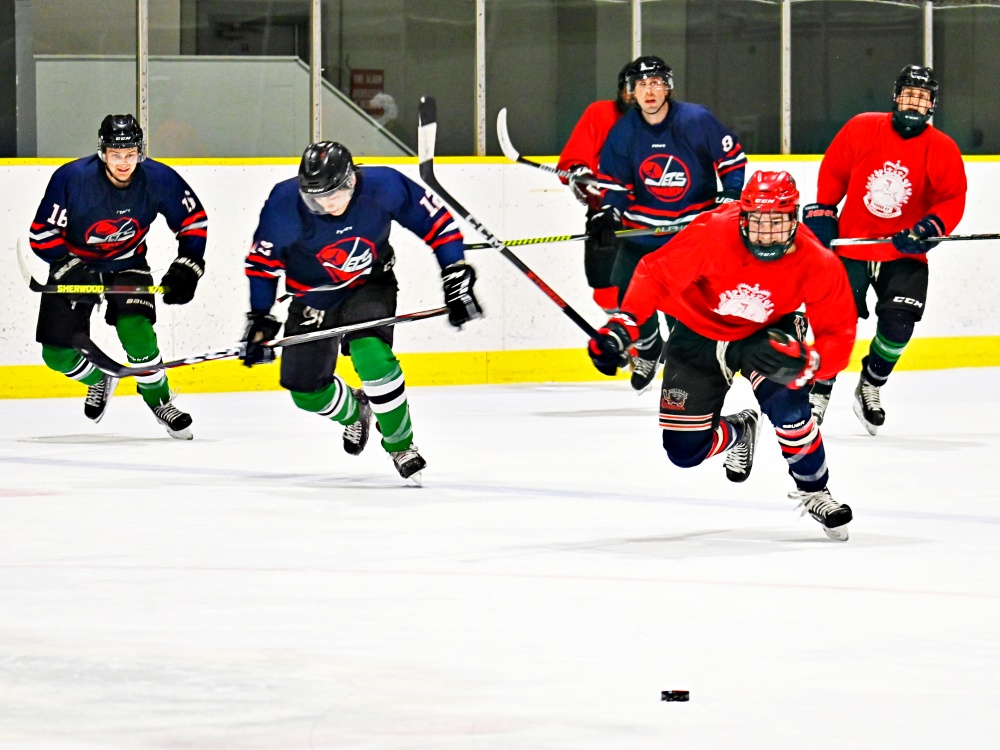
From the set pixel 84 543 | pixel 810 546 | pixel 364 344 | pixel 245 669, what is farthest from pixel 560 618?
pixel 364 344

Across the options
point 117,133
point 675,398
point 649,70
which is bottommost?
point 675,398

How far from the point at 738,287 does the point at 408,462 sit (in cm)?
122

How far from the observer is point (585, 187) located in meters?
7.37

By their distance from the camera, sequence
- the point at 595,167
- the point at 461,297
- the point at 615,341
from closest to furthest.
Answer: the point at 615,341
the point at 461,297
the point at 595,167

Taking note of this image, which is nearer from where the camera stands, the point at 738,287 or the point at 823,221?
the point at 738,287

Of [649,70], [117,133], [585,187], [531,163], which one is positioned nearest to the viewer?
[117,133]

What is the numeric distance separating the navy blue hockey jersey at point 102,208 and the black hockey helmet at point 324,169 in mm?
1540

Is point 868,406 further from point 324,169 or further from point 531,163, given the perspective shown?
point 324,169

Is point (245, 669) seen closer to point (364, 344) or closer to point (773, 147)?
point (364, 344)

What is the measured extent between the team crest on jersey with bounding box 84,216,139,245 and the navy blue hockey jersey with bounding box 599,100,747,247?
1679mm

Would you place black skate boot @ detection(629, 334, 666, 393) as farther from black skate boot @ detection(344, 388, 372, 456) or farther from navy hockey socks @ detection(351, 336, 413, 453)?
navy hockey socks @ detection(351, 336, 413, 453)

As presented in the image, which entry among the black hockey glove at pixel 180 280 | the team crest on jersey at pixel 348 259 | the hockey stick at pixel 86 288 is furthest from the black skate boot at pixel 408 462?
the hockey stick at pixel 86 288

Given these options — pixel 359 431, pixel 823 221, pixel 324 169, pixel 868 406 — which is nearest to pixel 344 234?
pixel 324 169

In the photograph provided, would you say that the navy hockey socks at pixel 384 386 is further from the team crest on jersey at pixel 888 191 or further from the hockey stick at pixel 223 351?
the team crest on jersey at pixel 888 191
